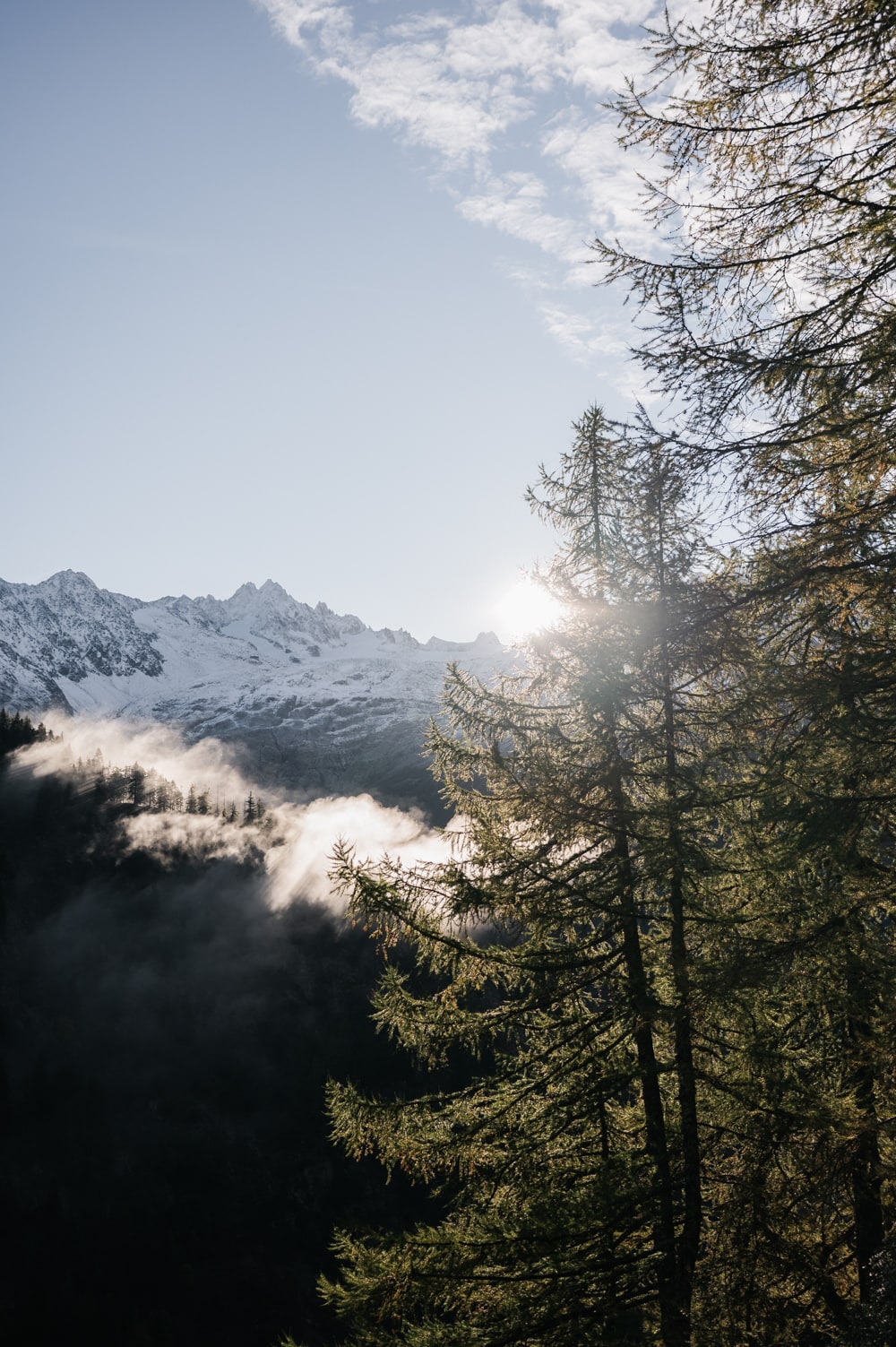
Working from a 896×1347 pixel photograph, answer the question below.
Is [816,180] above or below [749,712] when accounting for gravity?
Answer: above

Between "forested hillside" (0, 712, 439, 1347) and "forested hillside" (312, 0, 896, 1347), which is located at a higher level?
"forested hillside" (312, 0, 896, 1347)

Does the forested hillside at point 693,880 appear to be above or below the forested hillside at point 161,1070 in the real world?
above

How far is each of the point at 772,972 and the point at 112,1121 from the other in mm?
140772

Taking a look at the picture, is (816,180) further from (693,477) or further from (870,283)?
(693,477)

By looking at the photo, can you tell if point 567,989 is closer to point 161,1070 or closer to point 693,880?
point 693,880

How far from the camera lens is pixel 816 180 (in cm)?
533

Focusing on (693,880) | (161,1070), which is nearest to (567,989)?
(693,880)

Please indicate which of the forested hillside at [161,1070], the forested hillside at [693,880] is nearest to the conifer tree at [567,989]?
the forested hillside at [693,880]

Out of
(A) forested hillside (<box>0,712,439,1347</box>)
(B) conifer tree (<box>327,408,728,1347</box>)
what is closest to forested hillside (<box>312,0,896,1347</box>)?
(B) conifer tree (<box>327,408,728,1347</box>)

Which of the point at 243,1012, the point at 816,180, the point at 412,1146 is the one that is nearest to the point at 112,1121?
the point at 243,1012

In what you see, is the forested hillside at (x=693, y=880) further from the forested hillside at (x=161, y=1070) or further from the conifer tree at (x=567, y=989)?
the forested hillside at (x=161, y=1070)

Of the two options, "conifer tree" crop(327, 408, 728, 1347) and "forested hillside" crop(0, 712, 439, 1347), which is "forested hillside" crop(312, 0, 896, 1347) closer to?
"conifer tree" crop(327, 408, 728, 1347)

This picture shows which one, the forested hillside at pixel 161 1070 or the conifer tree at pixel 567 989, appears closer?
the conifer tree at pixel 567 989

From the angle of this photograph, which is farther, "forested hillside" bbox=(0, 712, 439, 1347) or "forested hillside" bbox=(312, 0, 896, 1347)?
"forested hillside" bbox=(0, 712, 439, 1347)
